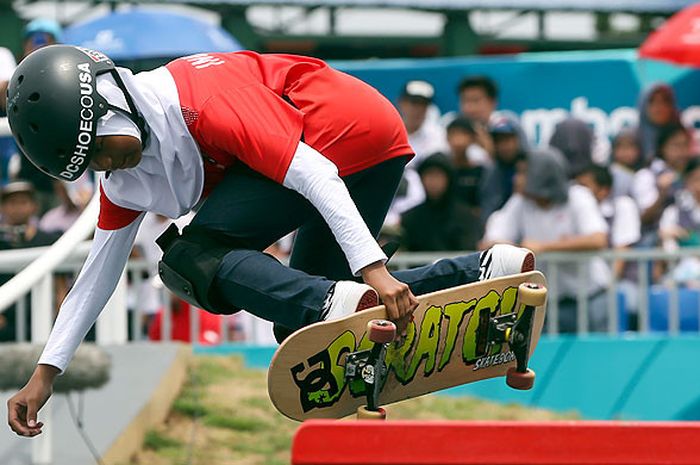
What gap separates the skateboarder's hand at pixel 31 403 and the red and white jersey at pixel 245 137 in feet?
0.18

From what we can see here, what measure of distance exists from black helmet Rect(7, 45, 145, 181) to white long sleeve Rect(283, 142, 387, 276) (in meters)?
0.49

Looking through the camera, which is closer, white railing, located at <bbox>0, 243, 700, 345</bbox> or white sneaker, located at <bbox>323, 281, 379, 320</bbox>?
white sneaker, located at <bbox>323, 281, 379, 320</bbox>

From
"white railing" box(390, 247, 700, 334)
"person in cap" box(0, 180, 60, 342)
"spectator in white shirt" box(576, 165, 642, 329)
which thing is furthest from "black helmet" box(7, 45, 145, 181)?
"spectator in white shirt" box(576, 165, 642, 329)

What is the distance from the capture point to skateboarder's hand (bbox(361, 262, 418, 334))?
3.70m

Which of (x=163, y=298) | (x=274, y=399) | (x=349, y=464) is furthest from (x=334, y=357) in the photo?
(x=163, y=298)

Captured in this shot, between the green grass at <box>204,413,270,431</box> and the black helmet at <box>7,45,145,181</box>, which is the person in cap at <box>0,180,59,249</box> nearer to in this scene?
the green grass at <box>204,413,270,431</box>

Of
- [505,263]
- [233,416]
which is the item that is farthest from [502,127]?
[505,263]

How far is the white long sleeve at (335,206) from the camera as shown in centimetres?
363

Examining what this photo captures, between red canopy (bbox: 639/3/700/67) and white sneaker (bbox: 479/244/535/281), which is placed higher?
red canopy (bbox: 639/3/700/67)

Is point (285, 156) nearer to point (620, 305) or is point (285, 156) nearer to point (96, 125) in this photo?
point (96, 125)

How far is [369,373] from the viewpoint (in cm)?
388

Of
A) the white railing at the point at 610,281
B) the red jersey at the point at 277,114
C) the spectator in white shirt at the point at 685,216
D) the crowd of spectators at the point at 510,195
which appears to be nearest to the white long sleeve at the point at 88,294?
the red jersey at the point at 277,114

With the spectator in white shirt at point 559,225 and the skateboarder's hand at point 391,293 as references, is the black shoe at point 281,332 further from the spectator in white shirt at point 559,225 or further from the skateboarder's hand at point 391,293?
the spectator in white shirt at point 559,225

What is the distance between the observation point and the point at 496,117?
28.8 feet
